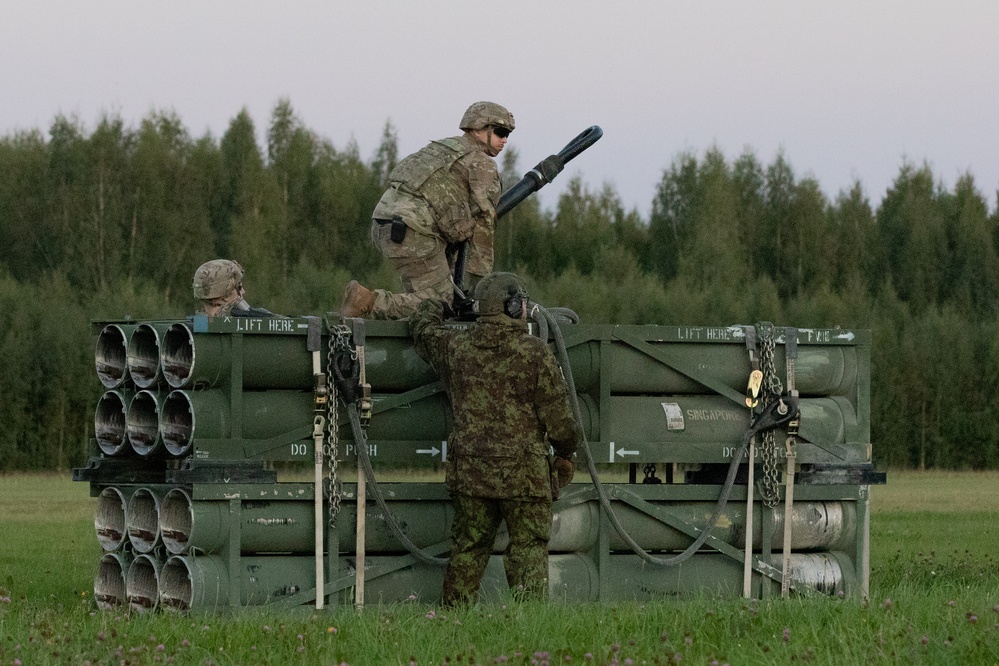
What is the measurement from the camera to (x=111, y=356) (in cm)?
1070

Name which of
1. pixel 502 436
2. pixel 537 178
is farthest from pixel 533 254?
pixel 502 436

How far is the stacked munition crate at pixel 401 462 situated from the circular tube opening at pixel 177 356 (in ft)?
0.04

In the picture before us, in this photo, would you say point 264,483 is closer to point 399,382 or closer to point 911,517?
point 399,382

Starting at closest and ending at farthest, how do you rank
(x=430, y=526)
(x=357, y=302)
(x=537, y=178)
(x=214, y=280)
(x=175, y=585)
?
1. (x=175, y=585)
2. (x=430, y=526)
3. (x=357, y=302)
4. (x=214, y=280)
5. (x=537, y=178)

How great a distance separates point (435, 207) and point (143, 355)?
212cm

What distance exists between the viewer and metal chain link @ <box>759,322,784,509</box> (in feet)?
35.8

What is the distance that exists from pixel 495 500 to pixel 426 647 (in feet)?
6.66

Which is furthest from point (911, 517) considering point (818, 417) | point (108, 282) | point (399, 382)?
point (108, 282)

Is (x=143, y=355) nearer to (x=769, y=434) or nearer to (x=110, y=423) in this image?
(x=110, y=423)

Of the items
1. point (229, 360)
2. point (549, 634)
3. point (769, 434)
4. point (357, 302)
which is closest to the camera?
point (549, 634)

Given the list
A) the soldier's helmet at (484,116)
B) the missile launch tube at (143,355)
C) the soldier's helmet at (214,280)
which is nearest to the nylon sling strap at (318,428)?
the missile launch tube at (143,355)

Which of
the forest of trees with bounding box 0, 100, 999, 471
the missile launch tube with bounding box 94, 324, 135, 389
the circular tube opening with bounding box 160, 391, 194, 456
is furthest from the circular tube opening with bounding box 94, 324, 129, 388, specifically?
the forest of trees with bounding box 0, 100, 999, 471

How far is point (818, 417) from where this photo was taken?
1114 centimetres

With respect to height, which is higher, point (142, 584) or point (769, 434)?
point (769, 434)
